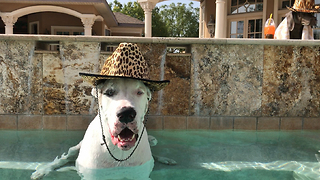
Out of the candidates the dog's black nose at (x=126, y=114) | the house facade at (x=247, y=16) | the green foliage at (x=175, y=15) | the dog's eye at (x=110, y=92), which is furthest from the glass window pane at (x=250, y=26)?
the green foliage at (x=175, y=15)

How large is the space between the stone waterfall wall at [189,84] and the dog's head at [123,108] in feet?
9.21

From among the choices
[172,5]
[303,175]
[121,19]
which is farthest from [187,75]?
[172,5]

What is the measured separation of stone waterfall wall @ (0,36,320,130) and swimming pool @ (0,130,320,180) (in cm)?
25

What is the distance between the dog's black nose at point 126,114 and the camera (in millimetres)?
2447

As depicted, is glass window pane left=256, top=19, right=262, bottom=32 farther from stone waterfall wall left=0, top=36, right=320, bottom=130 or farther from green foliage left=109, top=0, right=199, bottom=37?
green foliage left=109, top=0, right=199, bottom=37

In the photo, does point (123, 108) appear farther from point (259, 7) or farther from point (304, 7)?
point (259, 7)

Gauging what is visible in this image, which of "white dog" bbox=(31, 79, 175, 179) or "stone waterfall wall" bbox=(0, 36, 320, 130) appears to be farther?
"stone waterfall wall" bbox=(0, 36, 320, 130)

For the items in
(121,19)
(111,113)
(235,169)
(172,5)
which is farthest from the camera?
(172,5)

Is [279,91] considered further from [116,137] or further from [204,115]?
[116,137]

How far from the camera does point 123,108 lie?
8.04 feet

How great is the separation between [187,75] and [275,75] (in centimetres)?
166

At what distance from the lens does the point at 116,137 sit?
2.62 metres

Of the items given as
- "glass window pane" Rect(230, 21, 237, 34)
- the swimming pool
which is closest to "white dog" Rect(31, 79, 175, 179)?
the swimming pool

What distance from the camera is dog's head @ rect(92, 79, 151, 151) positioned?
97.5 inches
